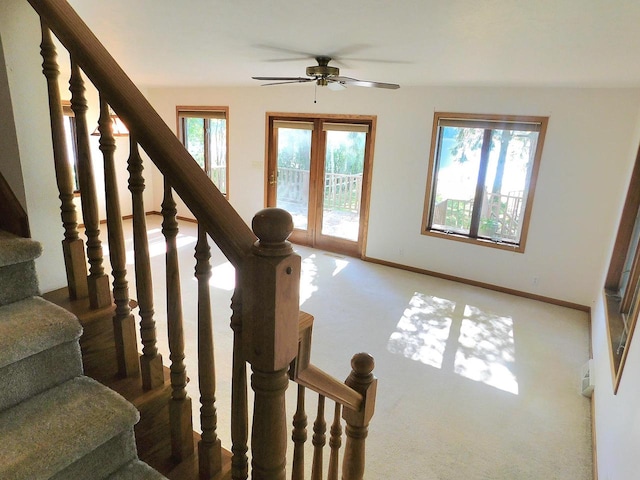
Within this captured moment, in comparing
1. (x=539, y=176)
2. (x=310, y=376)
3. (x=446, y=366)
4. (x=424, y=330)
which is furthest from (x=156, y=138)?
(x=539, y=176)

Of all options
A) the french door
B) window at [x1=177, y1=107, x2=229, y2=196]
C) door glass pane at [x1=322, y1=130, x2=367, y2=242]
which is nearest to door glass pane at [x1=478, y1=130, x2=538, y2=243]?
the french door

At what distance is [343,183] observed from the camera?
5.66 meters

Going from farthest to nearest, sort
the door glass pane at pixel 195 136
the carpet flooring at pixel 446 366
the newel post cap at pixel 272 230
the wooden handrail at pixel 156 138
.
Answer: the door glass pane at pixel 195 136 → the carpet flooring at pixel 446 366 → the wooden handrail at pixel 156 138 → the newel post cap at pixel 272 230

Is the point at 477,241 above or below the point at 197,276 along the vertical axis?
below

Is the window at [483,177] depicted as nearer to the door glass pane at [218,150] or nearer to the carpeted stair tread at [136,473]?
the door glass pane at [218,150]

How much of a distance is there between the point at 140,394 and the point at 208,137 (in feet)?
20.2

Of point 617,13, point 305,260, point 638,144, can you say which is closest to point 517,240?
point 638,144

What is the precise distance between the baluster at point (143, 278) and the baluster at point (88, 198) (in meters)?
0.20

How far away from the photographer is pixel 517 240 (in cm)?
462

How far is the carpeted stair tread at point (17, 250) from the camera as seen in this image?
1069mm

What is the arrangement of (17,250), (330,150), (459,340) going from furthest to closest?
(330,150) → (459,340) → (17,250)

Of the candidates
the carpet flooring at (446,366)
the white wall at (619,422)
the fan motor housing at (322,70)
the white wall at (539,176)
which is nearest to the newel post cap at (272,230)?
the white wall at (619,422)

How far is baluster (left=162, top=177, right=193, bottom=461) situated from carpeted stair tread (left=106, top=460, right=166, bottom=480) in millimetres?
69

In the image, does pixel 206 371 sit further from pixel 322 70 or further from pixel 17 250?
pixel 322 70
